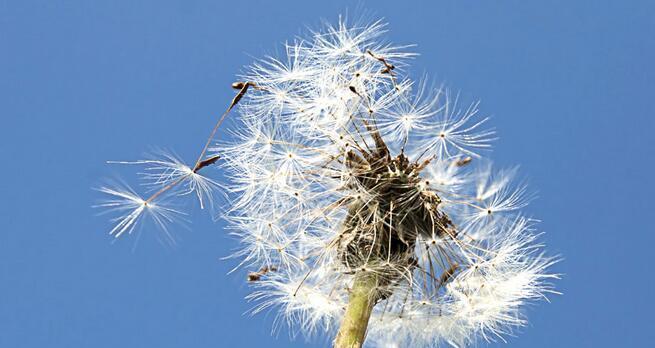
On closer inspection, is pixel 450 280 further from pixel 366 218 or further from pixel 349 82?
pixel 349 82

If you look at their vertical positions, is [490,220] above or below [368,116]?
below

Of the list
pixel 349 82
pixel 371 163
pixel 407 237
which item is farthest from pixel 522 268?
pixel 349 82

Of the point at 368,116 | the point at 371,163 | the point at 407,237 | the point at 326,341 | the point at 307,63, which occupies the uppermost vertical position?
the point at 307,63

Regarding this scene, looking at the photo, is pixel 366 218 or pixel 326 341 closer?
pixel 366 218

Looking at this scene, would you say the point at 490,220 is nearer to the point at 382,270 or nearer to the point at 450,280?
the point at 450,280

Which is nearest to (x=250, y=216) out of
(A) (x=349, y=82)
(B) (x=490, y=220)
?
(A) (x=349, y=82)

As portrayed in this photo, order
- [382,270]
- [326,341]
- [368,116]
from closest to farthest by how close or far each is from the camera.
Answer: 1. [382,270]
2. [368,116]
3. [326,341]

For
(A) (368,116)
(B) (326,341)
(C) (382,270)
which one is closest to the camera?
(C) (382,270)
